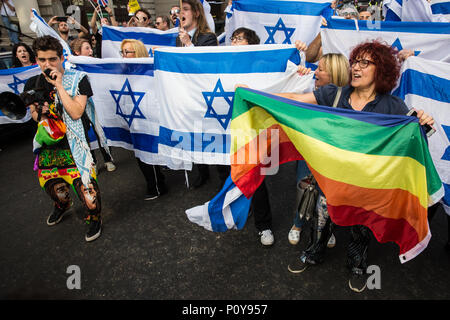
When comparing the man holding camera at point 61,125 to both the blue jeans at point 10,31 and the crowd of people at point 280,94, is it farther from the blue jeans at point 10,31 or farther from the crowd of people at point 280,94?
the blue jeans at point 10,31

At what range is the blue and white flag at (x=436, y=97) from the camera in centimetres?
264

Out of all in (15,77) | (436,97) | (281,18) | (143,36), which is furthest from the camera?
(143,36)

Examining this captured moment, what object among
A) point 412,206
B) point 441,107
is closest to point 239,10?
point 441,107

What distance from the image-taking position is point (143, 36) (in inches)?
205

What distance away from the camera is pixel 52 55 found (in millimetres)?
2631

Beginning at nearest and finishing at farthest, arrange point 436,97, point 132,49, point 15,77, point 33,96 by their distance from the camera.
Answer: point 33,96 < point 436,97 < point 132,49 < point 15,77

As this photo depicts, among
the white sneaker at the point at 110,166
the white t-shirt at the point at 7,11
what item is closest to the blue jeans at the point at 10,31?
the white t-shirt at the point at 7,11

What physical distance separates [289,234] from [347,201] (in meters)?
1.10

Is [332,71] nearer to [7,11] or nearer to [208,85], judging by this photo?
[208,85]

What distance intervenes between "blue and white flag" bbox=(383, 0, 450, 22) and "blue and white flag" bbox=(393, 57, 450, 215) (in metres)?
1.76

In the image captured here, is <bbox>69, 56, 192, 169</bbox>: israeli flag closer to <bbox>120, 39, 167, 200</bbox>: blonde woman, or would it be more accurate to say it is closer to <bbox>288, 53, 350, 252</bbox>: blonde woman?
<bbox>120, 39, 167, 200</bbox>: blonde woman

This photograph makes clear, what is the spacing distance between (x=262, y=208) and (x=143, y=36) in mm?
4101

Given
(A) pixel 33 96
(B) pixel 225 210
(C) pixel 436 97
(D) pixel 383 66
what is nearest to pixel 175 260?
(B) pixel 225 210
